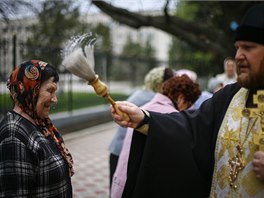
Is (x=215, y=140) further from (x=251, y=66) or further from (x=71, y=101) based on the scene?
(x=71, y=101)

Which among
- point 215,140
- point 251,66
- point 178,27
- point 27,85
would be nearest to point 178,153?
point 215,140

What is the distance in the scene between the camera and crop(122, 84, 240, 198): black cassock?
236 centimetres

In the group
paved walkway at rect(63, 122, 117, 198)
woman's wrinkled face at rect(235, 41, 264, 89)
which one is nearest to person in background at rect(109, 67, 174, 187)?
paved walkway at rect(63, 122, 117, 198)

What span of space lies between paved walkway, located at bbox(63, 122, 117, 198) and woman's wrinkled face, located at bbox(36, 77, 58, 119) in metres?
3.68

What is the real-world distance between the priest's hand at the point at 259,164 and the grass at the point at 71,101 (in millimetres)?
7344

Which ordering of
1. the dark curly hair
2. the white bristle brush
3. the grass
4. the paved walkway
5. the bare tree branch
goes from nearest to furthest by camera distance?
the white bristle brush < the dark curly hair < the paved walkway < the grass < the bare tree branch

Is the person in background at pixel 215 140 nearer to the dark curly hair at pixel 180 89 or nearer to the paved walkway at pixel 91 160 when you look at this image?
the dark curly hair at pixel 180 89

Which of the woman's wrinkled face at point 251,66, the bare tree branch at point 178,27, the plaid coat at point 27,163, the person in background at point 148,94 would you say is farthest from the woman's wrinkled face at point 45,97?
the bare tree branch at point 178,27

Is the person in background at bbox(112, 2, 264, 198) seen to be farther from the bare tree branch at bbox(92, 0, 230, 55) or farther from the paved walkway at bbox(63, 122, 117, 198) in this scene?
the bare tree branch at bbox(92, 0, 230, 55)

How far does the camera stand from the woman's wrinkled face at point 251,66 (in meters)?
2.12

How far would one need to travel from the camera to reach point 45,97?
2.45 meters

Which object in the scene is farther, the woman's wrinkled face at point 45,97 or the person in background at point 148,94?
the person in background at point 148,94

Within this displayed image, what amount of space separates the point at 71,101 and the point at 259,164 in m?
10.00

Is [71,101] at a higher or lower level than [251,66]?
lower
